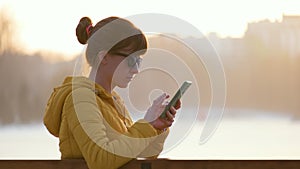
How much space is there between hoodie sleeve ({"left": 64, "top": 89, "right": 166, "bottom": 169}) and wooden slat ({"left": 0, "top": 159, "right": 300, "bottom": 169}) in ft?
0.06

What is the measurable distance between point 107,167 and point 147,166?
0.07 m

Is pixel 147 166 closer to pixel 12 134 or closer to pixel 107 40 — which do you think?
pixel 107 40

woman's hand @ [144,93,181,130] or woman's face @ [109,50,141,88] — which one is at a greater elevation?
woman's face @ [109,50,141,88]

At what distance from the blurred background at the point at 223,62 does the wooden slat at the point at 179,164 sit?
1.57m

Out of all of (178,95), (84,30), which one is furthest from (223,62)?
(178,95)

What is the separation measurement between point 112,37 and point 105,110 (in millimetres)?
126

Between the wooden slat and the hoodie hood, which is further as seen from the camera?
the hoodie hood

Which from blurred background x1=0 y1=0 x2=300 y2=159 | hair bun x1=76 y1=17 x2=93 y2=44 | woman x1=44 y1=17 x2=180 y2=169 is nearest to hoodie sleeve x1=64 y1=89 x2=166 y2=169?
woman x1=44 y1=17 x2=180 y2=169

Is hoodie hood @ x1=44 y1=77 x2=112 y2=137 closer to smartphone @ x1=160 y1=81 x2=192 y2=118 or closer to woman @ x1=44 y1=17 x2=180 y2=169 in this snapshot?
woman @ x1=44 y1=17 x2=180 y2=169

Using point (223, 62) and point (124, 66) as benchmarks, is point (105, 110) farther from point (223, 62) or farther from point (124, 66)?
point (223, 62)

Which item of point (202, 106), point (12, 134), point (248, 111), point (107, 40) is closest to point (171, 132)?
point (202, 106)

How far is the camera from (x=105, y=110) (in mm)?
1074

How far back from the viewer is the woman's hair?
3.56 feet

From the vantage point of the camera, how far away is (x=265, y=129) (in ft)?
8.61
